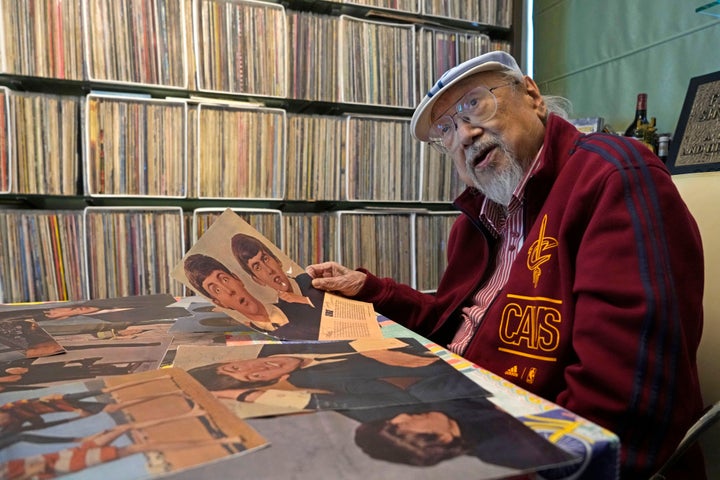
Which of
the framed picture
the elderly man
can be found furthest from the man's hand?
the framed picture

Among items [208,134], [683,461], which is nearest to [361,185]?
[208,134]

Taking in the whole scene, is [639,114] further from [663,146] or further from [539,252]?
[539,252]

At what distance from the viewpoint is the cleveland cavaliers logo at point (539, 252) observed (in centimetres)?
80

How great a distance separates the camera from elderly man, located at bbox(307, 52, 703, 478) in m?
0.60

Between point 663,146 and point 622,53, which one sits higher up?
point 622,53

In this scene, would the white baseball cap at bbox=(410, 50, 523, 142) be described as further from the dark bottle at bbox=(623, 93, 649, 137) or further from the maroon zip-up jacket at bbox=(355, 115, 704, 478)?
the dark bottle at bbox=(623, 93, 649, 137)

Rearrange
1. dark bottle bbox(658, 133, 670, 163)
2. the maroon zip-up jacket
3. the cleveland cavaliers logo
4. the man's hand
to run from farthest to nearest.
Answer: dark bottle bbox(658, 133, 670, 163) → the man's hand → the cleveland cavaliers logo → the maroon zip-up jacket

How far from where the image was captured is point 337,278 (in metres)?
1.17

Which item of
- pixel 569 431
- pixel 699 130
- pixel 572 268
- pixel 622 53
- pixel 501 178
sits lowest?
pixel 569 431

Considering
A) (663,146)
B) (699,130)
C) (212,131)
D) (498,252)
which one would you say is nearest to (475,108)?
(498,252)

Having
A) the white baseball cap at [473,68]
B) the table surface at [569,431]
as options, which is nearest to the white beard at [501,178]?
the white baseball cap at [473,68]

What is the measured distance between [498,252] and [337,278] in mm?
402

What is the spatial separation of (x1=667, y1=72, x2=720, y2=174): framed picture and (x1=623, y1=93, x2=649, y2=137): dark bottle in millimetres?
356

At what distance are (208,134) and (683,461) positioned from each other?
1709 mm
